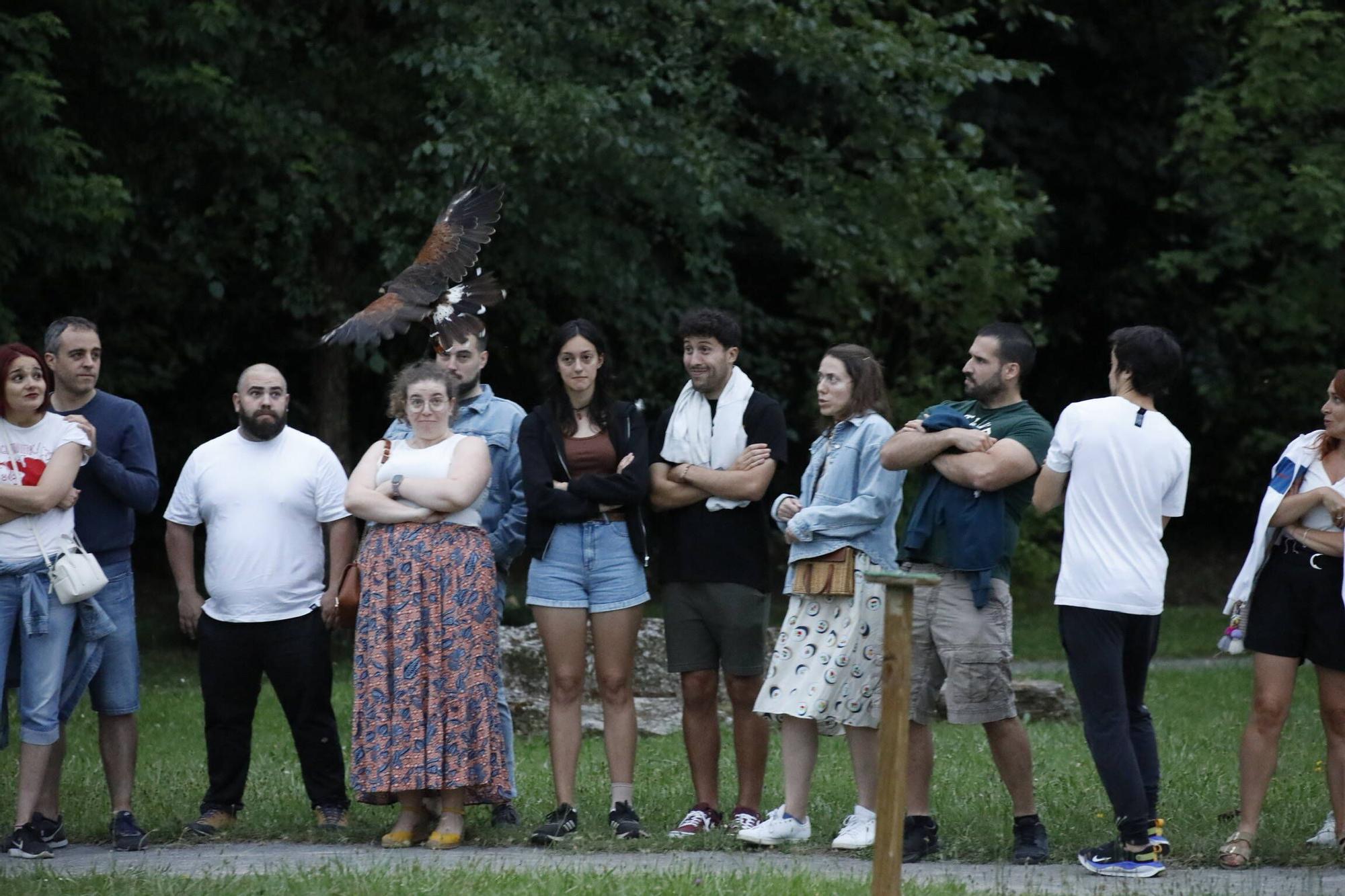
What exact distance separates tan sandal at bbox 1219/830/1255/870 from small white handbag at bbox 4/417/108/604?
4.45 meters

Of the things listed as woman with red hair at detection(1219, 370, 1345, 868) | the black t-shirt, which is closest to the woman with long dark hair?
the black t-shirt

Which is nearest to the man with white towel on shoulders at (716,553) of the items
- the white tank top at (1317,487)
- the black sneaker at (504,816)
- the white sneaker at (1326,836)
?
the black sneaker at (504,816)

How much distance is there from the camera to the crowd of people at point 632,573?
19.2 ft

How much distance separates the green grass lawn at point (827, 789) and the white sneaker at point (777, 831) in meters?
0.08

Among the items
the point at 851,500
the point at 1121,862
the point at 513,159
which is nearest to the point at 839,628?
the point at 851,500

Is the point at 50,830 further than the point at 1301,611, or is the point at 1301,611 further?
the point at 50,830

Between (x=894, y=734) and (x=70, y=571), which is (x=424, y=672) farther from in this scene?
(x=894, y=734)

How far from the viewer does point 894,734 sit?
14.3ft

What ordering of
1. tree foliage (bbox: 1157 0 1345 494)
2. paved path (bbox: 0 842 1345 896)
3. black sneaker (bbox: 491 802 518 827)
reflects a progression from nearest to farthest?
paved path (bbox: 0 842 1345 896) < black sneaker (bbox: 491 802 518 827) < tree foliage (bbox: 1157 0 1345 494)

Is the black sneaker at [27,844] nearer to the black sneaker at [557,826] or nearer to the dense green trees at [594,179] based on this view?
the black sneaker at [557,826]

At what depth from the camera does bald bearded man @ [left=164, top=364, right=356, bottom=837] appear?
6.67m

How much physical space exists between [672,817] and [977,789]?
1638mm

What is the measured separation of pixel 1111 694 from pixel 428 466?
109 inches

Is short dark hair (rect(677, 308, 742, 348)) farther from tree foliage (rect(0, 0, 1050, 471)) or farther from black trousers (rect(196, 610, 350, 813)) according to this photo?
tree foliage (rect(0, 0, 1050, 471))
